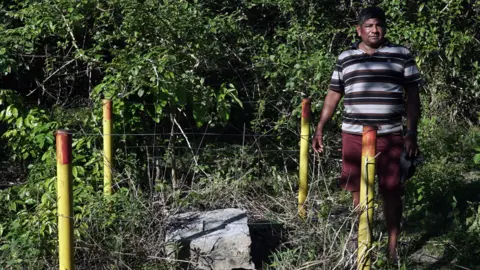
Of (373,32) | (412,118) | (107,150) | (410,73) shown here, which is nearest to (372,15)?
(373,32)

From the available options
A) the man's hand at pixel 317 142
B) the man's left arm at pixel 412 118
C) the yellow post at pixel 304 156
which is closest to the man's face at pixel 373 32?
the man's left arm at pixel 412 118

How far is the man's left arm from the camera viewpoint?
415 centimetres

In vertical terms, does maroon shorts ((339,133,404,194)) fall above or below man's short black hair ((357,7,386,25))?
below

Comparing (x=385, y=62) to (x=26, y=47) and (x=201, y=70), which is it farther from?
(x=26, y=47)

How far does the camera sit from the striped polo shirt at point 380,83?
4.20m

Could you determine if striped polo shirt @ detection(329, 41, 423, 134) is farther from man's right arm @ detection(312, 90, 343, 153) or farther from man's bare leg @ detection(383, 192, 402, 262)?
man's bare leg @ detection(383, 192, 402, 262)

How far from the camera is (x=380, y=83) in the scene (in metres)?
4.20

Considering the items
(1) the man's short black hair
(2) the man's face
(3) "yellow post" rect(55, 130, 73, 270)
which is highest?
(1) the man's short black hair

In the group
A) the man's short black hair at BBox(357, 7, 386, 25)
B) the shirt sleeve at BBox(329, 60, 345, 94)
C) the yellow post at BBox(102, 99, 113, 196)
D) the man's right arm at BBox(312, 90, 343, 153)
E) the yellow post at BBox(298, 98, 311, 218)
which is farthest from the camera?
the yellow post at BBox(298, 98, 311, 218)

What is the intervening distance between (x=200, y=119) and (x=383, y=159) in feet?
6.89

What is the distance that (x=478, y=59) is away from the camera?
8109 millimetres

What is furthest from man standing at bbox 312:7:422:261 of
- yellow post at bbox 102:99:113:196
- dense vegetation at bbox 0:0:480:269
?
yellow post at bbox 102:99:113:196

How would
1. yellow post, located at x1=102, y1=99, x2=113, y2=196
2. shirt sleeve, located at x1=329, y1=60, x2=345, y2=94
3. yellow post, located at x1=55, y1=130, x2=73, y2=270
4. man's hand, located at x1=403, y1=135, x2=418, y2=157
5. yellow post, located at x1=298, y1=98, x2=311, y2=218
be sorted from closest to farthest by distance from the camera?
yellow post, located at x1=55, y1=130, x2=73, y2=270 → man's hand, located at x1=403, y1=135, x2=418, y2=157 → shirt sleeve, located at x1=329, y1=60, x2=345, y2=94 → yellow post, located at x1=102, y1=99, x2=113, y2=196 → yellow post, located at x1=298, y1=98, x2=311, y2=218

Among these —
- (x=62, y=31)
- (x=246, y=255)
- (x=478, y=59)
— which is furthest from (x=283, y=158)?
(x=478, y=59)
